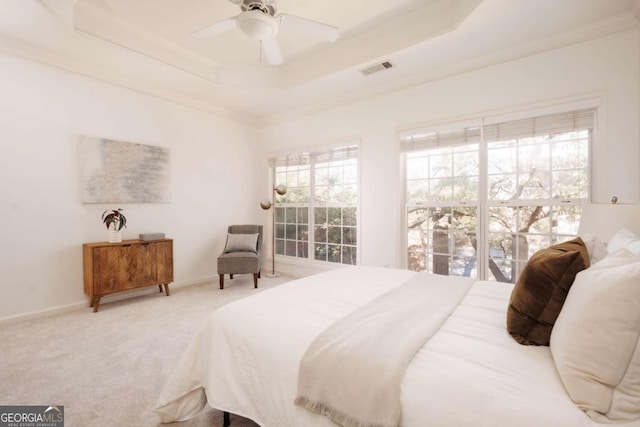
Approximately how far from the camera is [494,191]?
3.12m

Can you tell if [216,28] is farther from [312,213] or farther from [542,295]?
[312,213]

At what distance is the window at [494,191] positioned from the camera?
277 centimetres

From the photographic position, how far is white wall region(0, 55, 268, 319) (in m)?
2.90

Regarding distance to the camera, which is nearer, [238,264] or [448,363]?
[448,363]

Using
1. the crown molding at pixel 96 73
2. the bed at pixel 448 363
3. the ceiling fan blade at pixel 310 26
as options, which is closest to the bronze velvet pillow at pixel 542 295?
the bed at pixel 448 363

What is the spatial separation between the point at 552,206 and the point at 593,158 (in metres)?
0.53

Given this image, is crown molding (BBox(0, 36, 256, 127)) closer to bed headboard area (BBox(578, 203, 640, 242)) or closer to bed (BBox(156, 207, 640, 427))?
bed (BBox(156, 207, 640, 427))

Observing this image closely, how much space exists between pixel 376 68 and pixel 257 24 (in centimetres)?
175

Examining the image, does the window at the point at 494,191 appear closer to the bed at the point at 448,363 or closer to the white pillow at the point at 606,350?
the bed at the point at 448,363

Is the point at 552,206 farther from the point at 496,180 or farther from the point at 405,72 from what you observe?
the point at 405,72

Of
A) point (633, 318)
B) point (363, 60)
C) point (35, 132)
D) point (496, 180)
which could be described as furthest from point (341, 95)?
point (633, 318)

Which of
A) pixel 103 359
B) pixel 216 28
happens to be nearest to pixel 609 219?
pixel 216 28

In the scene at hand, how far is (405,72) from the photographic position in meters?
3.44

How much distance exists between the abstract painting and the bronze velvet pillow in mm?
4124
